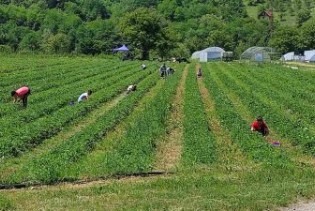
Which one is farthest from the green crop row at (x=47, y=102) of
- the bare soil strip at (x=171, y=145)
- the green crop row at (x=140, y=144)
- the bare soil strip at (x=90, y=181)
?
the bare soil strip at (x=90, y=181)

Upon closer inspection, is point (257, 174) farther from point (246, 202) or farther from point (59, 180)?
point (59, 180)

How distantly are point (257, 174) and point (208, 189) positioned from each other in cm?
227

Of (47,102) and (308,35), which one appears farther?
(308,35)

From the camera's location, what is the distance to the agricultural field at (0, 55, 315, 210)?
11.9 m

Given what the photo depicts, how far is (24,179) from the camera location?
13.8 m

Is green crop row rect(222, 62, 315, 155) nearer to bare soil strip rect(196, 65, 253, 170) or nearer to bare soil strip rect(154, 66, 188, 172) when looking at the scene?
bare soil strip rect(196, 65, 253, 170)

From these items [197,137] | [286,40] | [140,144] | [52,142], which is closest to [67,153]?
[52,142]

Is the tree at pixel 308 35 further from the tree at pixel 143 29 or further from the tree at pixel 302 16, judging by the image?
the tree at pixel 143 29

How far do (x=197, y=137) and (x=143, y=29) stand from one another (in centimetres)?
8056

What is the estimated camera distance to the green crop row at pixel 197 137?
658 inches

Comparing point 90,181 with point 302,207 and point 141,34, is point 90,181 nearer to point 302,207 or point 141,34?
point 302,207

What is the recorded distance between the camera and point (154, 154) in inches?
690

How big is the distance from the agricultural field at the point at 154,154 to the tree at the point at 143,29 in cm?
6565

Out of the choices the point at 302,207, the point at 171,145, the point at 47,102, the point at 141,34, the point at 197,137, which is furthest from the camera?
the point at 141,34
